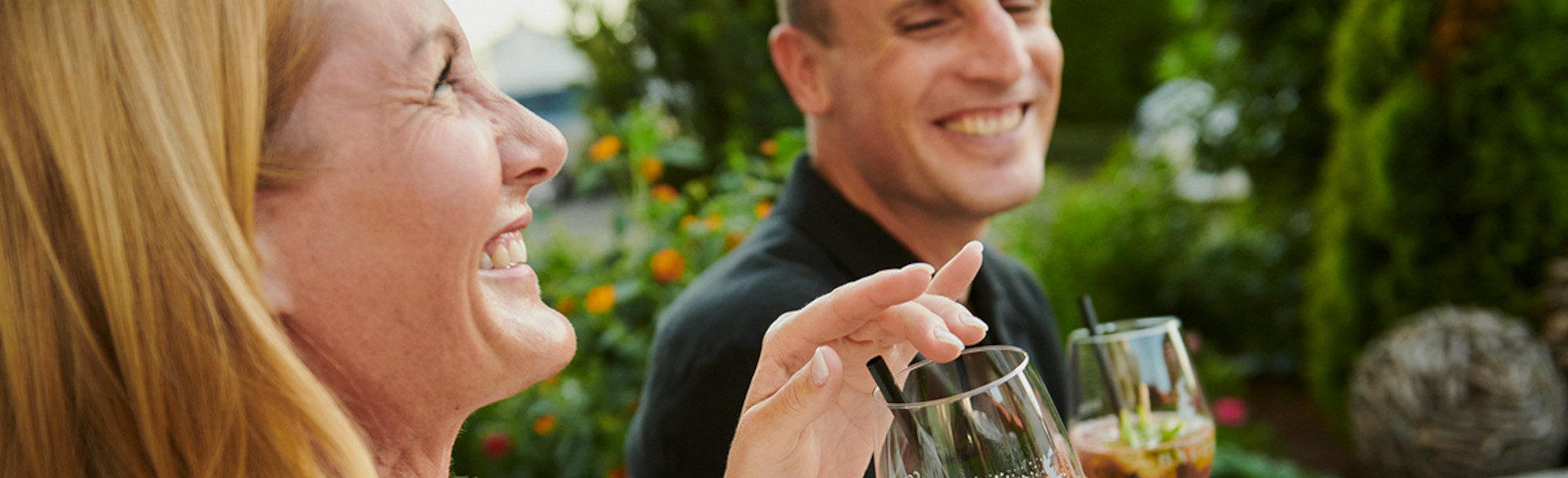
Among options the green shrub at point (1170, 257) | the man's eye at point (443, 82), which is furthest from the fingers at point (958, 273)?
the green shrub at point (1170, 257)

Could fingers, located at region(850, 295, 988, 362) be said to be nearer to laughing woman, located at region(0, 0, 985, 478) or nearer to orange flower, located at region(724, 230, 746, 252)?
laughing woman, located at region(0, 0, 985, 478)

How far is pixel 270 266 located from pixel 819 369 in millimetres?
544

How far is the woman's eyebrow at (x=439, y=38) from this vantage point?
970 mm

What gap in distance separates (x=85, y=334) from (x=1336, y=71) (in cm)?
579

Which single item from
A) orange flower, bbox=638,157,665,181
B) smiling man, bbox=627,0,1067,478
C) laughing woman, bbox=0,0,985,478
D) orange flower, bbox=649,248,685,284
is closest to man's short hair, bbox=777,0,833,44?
smiling man, bbox=627,0,1067,478

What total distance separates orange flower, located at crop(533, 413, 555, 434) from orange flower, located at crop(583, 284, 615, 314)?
381 mm

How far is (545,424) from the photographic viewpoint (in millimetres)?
3611

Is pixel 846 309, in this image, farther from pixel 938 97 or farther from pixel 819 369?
pixel 938 97

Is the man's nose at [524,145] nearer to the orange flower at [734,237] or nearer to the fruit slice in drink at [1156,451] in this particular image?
the fruit slice in drink at [1156,451]

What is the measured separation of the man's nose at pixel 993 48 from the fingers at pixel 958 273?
81cm

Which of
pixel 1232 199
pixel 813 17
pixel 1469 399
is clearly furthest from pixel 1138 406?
pixel 1232 199

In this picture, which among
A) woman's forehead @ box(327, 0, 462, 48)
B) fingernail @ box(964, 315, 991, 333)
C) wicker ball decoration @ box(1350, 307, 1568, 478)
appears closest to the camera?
woman's forehead @ box(327, 0, 462, 48)

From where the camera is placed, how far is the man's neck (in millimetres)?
2102

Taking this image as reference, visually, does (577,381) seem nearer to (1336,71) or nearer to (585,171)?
(585,171)
